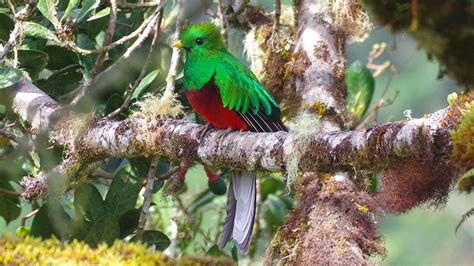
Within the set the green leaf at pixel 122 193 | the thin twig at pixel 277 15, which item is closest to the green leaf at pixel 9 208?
the green leaf at pixel 122 193

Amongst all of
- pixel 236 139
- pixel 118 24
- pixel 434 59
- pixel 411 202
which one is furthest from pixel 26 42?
pixel 434 59

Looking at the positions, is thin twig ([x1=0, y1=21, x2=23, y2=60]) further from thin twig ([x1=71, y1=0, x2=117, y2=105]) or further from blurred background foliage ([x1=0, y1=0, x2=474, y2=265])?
thin twig ([x1=71, y1=0, x2=117, y2=105])

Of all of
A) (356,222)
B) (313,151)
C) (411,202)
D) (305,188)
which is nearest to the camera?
(411,202)

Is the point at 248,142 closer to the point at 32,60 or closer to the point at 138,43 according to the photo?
the point at 138,43

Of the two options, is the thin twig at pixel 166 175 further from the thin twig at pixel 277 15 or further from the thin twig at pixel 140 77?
the thin twig at pixel 277 15

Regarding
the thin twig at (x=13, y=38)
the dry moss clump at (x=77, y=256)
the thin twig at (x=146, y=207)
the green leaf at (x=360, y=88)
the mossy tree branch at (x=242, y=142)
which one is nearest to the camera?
the dry moss clump at (x=77, y=256)

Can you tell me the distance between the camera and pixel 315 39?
3.76 metres

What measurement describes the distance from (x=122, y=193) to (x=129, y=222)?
13 cm

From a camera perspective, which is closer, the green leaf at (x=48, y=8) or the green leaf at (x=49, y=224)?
the green leaf at (x=48, y=8)

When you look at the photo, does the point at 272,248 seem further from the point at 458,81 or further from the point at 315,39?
the point at 458,81

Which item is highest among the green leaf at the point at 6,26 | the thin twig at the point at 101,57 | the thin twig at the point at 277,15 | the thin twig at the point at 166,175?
the green leaf at the point at 6,26

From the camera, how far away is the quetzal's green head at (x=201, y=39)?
357cm

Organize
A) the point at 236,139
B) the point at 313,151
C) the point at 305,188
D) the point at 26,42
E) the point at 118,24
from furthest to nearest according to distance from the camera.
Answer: the point at 118,24
the point at 26,42
the point at 305,188
the point at 236,139
the point at 313,151

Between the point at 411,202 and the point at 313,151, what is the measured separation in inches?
13.8
